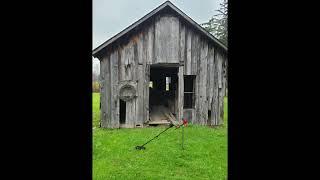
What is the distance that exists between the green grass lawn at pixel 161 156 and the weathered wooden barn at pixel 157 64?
216 centimetres

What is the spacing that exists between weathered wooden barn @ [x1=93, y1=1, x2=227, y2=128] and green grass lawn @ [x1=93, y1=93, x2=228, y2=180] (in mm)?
2164

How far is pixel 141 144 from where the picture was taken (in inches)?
398

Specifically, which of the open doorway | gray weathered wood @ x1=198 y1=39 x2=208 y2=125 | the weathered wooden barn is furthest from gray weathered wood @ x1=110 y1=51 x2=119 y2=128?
gray weathered wood @ x1=198 y1=39 x2=208 y2=125

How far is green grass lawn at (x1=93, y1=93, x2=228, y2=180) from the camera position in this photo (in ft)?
22.3

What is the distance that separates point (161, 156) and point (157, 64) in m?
6.85

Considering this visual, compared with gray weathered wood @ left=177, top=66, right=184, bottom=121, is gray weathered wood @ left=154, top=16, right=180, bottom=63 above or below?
above

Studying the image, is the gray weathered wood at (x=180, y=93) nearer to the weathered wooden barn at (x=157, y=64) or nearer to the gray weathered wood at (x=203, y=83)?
the weathered wooden barn at (x=157, y=64)

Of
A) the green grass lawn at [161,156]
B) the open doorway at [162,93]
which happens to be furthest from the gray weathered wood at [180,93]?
the open doorway at [162,93]

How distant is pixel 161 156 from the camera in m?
8.37

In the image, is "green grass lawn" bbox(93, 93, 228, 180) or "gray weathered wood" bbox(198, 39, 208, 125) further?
"gray weathered wood" bbox(198, 39, 208, 125)

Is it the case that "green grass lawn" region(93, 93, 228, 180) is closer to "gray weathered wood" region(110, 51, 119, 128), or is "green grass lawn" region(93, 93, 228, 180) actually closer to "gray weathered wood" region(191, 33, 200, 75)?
"gray weathered wood" region(110, 51, 119, 128)

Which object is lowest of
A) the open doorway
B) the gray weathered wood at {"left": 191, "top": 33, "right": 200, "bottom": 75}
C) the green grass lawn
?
the green grass lawn

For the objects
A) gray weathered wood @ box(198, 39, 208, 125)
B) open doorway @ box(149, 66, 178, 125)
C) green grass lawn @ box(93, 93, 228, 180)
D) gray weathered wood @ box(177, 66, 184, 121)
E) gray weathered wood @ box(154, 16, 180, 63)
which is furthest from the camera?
open doorway @ box(149, 66, 178, 125)
